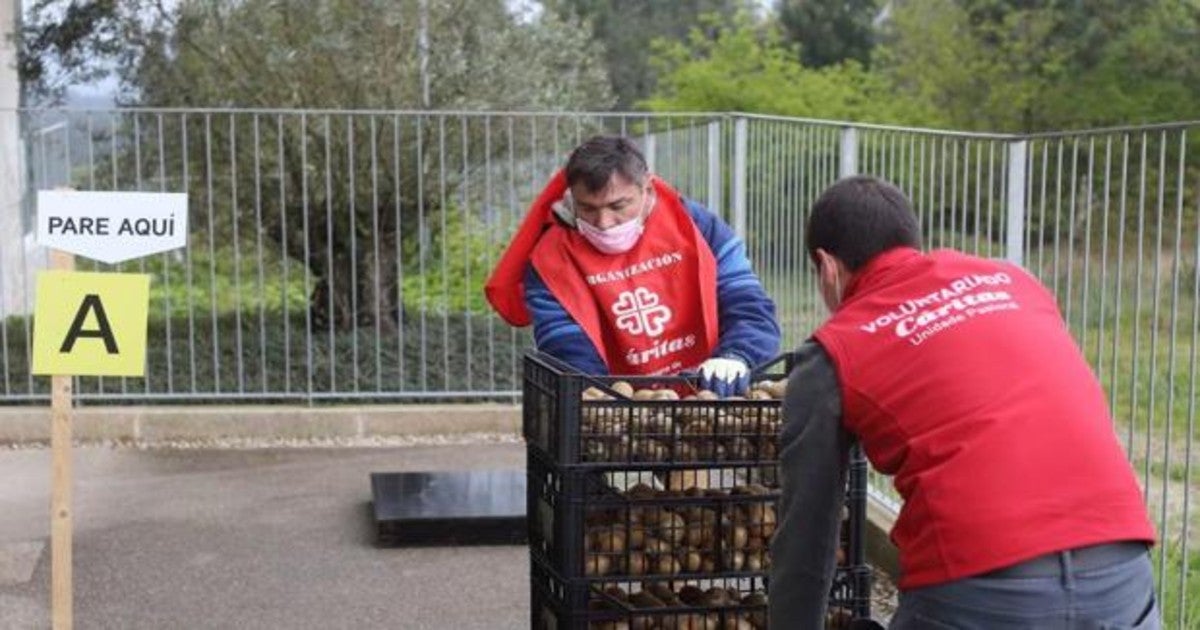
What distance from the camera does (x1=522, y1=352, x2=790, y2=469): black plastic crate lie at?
3551 mm

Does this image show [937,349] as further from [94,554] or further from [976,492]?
[94,554]

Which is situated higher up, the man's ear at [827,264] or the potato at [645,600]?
the man's ear at [827,264]

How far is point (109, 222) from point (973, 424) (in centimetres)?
320

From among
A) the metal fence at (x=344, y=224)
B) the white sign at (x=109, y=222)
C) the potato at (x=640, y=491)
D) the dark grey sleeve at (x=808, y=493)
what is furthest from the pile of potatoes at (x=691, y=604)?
the metal fence at (x=344, y=224)

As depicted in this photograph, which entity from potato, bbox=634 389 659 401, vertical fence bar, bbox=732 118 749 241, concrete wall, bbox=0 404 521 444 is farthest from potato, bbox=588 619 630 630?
concrete wall, bbox=0 404 521 444

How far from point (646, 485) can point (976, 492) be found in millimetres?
1055

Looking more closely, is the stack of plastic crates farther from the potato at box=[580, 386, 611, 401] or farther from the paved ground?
the paved ground

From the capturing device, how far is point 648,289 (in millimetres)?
4379

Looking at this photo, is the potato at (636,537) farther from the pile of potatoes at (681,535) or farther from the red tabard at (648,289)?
the red tabard at (648,289)

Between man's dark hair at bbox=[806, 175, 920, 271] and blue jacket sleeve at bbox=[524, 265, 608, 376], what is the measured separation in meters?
1.32

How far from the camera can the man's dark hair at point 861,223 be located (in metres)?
2.96

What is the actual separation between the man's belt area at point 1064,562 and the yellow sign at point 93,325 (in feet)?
9.55

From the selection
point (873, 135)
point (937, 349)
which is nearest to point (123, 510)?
point (873, 135)

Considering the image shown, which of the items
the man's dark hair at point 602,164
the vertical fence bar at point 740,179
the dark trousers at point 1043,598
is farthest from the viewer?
the vertical fence bar at point 740,179
